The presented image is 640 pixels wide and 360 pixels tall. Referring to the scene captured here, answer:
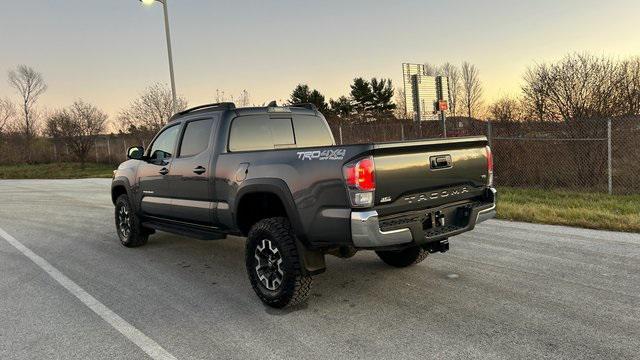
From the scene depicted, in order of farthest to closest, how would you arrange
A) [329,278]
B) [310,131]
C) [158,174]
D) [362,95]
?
[362,95]
[158,174]
[310,131]
[329,278]

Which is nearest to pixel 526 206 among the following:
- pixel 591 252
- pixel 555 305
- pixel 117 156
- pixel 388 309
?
pixel 591 252

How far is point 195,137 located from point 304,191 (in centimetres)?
220

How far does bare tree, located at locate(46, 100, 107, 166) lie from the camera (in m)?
30.6

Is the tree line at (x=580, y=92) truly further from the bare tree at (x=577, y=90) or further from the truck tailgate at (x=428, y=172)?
the truck tailgate at (x=428, y=172)

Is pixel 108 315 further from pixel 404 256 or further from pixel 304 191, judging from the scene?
pixel 404 256

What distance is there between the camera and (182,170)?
567cm

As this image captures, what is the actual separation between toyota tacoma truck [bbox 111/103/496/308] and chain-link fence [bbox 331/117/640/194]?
282 inches

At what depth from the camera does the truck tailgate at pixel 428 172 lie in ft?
12.4

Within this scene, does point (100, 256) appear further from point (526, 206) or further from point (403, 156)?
point (526, 206)

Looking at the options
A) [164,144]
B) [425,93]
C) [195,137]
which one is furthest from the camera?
[425,93]

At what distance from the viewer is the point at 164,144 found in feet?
20.9

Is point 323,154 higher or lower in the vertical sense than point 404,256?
higher

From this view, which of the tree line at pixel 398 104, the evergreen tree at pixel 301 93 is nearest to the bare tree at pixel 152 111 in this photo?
the tree line at pixel 398 104

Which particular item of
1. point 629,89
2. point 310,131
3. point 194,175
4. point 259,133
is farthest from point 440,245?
point 629,89
